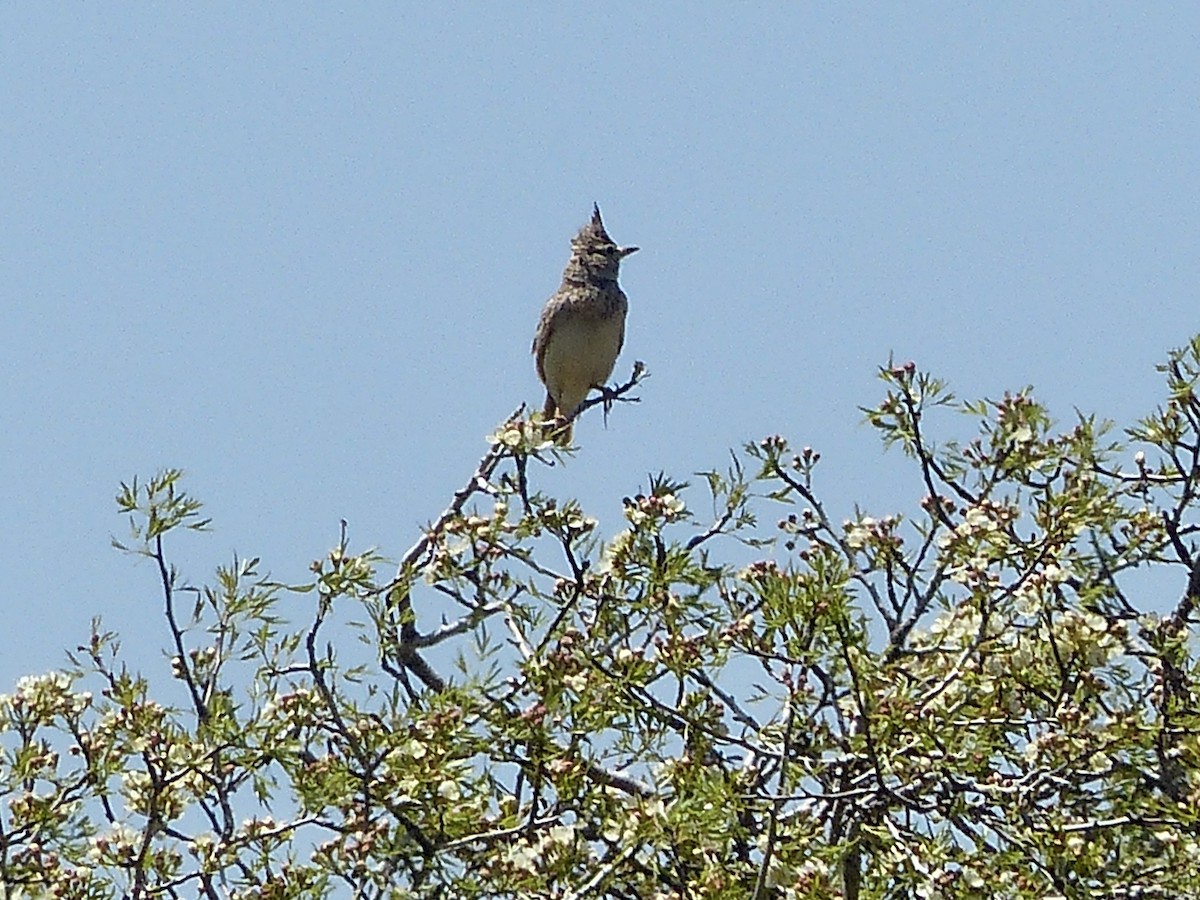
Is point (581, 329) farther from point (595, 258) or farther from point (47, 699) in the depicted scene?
point (47, 699)

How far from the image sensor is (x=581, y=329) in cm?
874

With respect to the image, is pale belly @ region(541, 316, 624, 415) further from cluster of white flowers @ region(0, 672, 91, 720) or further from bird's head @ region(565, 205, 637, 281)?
cluster of white flowers @ region(0, 672, 91, 720)

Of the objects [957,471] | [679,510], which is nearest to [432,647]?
[679,510]

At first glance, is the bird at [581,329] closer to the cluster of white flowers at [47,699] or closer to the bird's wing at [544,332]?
the bird's wing at [544,332]

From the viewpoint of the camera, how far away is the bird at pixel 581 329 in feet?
28.5

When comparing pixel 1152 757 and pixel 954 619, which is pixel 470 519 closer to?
pixel 954 619

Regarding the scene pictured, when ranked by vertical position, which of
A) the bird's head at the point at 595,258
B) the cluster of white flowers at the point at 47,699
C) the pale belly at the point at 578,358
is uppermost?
the bird's head at the point at 595,258

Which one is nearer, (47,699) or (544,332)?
(47,699)

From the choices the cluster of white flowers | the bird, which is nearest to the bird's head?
the bird

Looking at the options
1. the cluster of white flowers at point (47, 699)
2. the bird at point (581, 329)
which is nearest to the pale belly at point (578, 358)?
the bird at point (581, 329)

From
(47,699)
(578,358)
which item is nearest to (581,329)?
(578,358)

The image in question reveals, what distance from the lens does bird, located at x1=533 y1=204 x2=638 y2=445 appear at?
8680 millimetres

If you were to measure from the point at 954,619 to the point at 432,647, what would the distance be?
4.34 ft

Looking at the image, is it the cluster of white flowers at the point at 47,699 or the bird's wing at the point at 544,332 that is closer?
the cluster of white flowers at the point at 47,699
